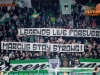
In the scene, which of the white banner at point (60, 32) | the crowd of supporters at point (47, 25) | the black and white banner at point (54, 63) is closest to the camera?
the black and white banner at point (54, 63)

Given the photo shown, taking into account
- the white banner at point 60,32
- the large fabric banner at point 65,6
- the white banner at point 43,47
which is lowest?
the white banner at point 43,47

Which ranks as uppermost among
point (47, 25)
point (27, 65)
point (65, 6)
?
point (65, 6)

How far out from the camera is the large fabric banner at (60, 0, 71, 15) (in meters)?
13.8

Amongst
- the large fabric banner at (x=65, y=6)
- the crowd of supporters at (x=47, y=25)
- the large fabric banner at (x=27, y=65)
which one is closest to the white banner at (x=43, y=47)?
the crowd of supporters at (x=47, y=25)

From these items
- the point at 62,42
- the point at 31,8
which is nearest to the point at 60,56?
the point at 62,42

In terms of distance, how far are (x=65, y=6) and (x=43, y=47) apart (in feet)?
7.30

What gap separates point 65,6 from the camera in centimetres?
1384

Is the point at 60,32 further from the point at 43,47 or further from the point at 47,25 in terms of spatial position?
the point at 43,47

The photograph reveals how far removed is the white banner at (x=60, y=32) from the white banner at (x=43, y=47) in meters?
0.51

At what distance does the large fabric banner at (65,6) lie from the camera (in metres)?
13.8

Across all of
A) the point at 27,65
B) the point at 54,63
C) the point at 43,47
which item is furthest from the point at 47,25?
the point at 27,65

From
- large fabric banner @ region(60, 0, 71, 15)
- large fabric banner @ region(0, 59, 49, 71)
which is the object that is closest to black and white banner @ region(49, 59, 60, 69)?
large fabric banner @ region(0, 59, 49, 71)

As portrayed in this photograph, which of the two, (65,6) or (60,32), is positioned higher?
(65,6)

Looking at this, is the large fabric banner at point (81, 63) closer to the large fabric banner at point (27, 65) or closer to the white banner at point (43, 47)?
the white banner at point (43, 47)
